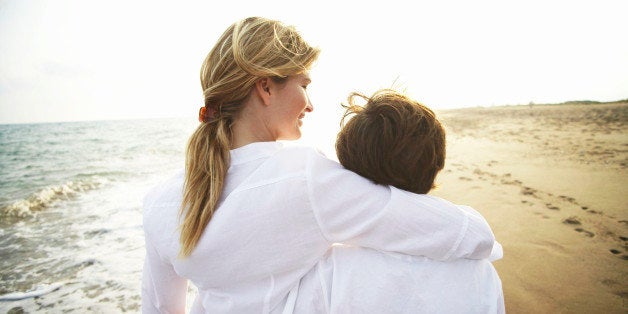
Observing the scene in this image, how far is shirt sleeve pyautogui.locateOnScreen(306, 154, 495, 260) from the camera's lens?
3.31 ft

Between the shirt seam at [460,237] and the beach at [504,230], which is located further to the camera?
the beach at [504,230]

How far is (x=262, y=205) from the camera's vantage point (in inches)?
39.2

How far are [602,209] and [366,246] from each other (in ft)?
13.5

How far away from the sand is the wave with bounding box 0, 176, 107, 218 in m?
8.56

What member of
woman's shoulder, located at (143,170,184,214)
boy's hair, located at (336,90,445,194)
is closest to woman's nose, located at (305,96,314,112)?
boy's hair, located at (336,90,445,194)

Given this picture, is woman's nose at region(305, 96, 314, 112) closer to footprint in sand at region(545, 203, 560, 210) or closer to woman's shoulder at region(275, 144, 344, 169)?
woman's shoulder at region(275, 144, 344, 169)

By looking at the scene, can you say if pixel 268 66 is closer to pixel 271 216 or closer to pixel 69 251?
pixel 271 216

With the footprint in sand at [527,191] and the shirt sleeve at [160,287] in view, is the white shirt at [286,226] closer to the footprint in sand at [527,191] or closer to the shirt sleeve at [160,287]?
the shirt sleeve at [160,287]

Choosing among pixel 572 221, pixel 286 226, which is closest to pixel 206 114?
pixel 286 226

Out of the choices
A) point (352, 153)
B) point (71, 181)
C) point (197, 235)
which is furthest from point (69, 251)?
point (71, 181)

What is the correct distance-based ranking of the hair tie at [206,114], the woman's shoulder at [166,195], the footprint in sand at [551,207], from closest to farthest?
the woman's shoulder at [166,195], the hair tie at [206,114], the footprint in sand at [551,207]

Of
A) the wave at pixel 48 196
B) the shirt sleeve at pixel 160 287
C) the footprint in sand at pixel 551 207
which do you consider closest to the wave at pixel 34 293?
the shirt sleeve at pixel 160 287

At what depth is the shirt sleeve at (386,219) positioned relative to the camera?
3.31 feet

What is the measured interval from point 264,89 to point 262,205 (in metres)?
0.55
